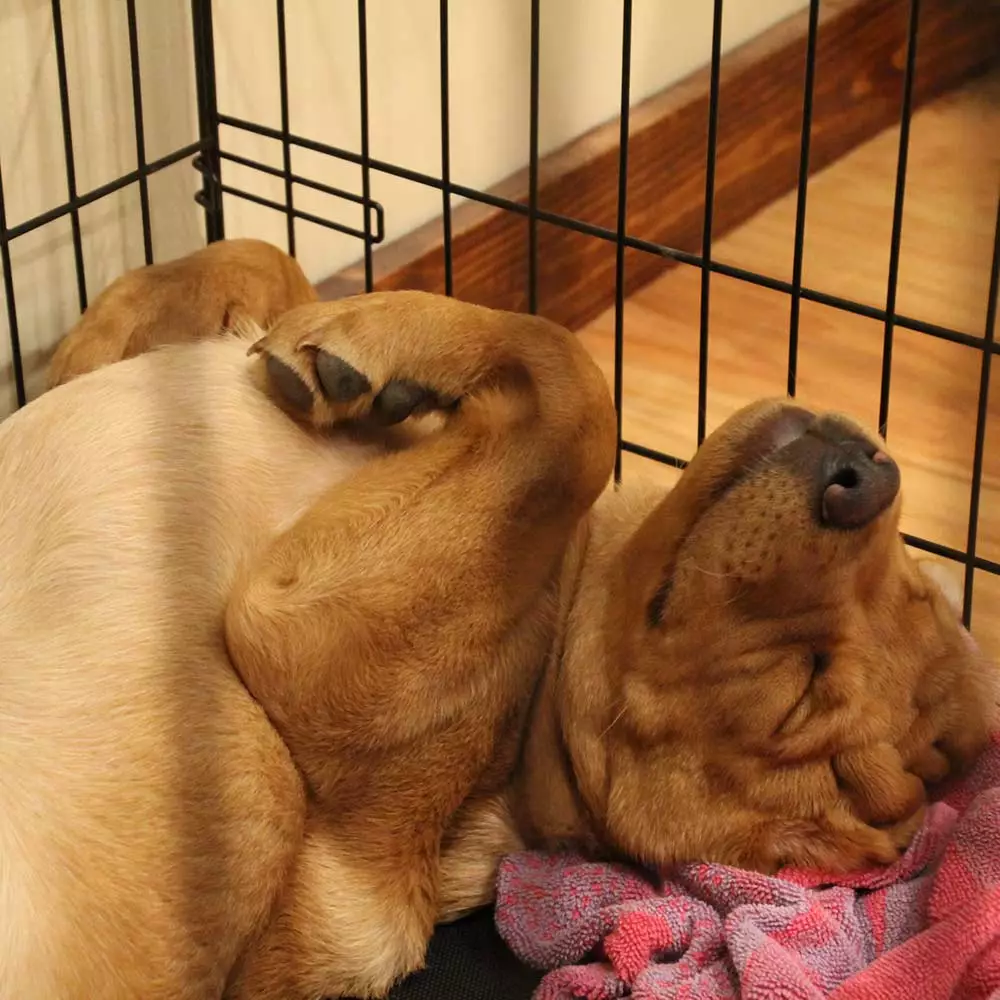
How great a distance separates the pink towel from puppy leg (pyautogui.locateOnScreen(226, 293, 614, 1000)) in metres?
0.14

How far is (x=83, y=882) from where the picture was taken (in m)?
1.44

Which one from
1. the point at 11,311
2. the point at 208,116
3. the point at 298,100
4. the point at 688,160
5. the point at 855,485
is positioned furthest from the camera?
the point at 688,160

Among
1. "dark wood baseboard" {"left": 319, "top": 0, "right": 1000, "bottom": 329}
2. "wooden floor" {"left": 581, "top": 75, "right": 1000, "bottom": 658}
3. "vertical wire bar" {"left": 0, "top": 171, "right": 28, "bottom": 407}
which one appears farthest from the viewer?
"dark wood baseboard" {"left": 319, "top": 0, "right": 1000, "bottom": 329}

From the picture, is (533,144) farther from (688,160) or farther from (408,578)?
(688,160)

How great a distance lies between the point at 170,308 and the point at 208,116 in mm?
479

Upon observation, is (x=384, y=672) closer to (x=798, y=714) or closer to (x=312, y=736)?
(x=312, y=736)

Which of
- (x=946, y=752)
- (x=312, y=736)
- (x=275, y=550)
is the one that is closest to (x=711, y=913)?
(x=946, y=752)

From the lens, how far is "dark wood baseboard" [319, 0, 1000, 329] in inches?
101

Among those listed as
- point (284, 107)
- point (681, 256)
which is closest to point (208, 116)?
point (284, 107)

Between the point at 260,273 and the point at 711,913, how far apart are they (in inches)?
33.5

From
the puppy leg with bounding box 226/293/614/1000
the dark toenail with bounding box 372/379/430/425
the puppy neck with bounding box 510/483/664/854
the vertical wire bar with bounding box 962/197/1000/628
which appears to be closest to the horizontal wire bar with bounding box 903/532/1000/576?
the vertical wire bar with bounding box 962/197/1000/628

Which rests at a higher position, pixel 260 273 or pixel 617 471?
pixel 260 273

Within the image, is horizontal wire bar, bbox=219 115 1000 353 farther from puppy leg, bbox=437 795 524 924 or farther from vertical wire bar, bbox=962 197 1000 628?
puppy leg, bbox=437 795 524 924

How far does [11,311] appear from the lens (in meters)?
1.99
